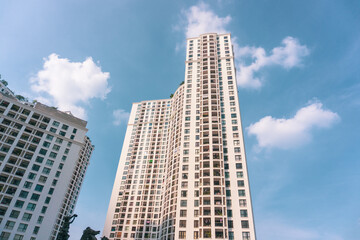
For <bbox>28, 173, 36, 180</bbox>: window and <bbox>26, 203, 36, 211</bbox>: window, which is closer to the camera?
<bbox>26, 203, 36, 211</bbox>: window

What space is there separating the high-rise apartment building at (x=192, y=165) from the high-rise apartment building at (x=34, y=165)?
2794 cm

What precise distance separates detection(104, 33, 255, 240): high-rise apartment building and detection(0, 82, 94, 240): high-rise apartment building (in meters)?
27.9

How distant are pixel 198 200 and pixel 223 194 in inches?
Answer: 292

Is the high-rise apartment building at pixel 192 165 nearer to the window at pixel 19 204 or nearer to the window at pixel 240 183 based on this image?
the window at pixel 240 183

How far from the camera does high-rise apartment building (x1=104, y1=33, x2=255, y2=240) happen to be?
6209cm

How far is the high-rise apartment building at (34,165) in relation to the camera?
61.3 metres

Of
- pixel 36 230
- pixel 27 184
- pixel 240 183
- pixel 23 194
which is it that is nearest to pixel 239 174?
pixel 240 183

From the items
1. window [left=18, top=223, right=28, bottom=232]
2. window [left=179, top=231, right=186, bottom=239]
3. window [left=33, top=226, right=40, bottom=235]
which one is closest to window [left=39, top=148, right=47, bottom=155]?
window [left=18, top=223, right=28, bottom=232]

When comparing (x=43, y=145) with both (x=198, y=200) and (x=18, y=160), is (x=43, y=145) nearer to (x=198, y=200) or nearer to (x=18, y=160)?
(x=18, y=160)

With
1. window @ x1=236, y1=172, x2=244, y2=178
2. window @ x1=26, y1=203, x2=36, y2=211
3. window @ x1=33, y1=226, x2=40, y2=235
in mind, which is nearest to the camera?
window @ x1=33, y1=226, x2=40, y2=235

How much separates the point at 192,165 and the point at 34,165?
45.9 metres

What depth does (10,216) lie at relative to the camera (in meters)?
60.1

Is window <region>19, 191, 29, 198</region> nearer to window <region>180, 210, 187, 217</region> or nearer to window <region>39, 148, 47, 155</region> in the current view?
window <region>39, 148, 47, 155</region>

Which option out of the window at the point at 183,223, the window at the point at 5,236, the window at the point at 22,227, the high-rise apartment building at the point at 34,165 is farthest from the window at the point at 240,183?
the window at the point at 5,236
